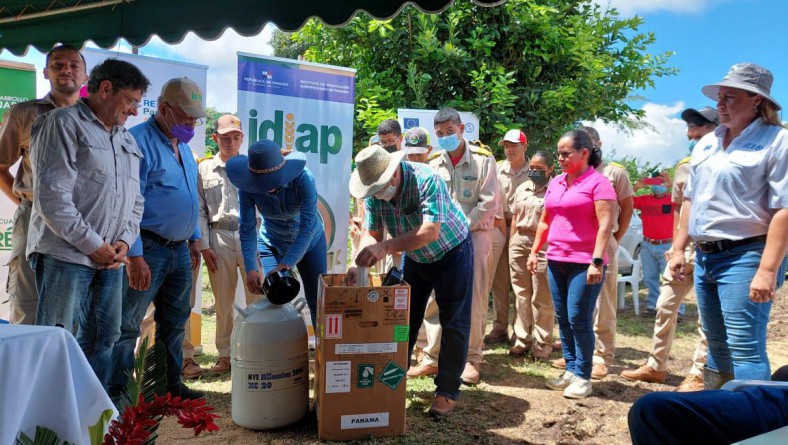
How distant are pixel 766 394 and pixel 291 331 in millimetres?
2199

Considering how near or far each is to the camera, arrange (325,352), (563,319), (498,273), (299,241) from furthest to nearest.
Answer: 1. (498,273)
2. (563,319)
3. (299,241)
4. (325,352)

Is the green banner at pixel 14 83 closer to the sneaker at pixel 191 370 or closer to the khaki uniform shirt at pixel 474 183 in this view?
the sneaker at pixel 191 370

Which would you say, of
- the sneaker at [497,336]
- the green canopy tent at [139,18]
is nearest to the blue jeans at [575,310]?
the sneaker at [497,336]

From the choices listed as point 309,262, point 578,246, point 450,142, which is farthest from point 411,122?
point 578,246

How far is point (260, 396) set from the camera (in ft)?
9.43

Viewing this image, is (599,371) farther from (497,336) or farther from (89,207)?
(89,207)

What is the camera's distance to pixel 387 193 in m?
2.81

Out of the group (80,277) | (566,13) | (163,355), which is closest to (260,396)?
(80,277)

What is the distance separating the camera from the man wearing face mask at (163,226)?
2891mm

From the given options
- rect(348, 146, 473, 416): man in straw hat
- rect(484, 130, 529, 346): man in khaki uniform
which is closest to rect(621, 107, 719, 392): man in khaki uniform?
rect(484, 130, 529, 346): man in khaki uniform

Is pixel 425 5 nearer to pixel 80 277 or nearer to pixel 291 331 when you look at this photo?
pixel 291 331

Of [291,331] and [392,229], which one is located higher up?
[392,229]

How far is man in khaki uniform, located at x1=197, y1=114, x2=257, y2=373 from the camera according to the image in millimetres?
4176

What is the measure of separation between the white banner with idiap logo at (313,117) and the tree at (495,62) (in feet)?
6.09
